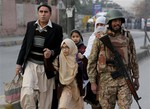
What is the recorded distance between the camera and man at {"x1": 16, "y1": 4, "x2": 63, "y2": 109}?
4.78 meters

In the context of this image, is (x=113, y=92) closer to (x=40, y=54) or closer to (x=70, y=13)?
(x=40, y=54)

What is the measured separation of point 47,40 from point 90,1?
56.4m

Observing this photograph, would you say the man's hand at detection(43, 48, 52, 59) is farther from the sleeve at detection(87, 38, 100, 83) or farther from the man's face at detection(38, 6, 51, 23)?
the sleeve at detection(87, 38, 100, 83)

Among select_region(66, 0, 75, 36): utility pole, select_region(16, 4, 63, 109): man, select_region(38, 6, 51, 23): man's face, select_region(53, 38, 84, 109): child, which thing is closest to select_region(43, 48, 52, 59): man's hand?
select_region(16, 4, 63, 109): man

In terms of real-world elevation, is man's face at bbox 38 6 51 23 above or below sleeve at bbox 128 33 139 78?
above

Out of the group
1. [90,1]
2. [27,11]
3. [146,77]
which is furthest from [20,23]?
[90,1]

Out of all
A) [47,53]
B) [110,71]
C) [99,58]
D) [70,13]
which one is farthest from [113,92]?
[70,13]

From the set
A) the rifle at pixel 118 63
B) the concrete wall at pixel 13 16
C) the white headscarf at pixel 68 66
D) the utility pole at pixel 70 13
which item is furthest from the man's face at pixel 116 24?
the concrete wall at pixel 13 16

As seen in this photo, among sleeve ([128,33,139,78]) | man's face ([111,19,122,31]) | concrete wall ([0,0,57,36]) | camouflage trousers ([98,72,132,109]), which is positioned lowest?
concrete wall ([0,0,57,36])

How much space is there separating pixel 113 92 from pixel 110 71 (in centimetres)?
23

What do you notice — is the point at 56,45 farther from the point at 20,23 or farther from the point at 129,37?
the point at 20,23

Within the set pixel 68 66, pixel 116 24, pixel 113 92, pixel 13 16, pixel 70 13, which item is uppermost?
pixel 116 24

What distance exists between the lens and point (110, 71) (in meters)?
4.20

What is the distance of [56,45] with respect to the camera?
4953 millimetres
